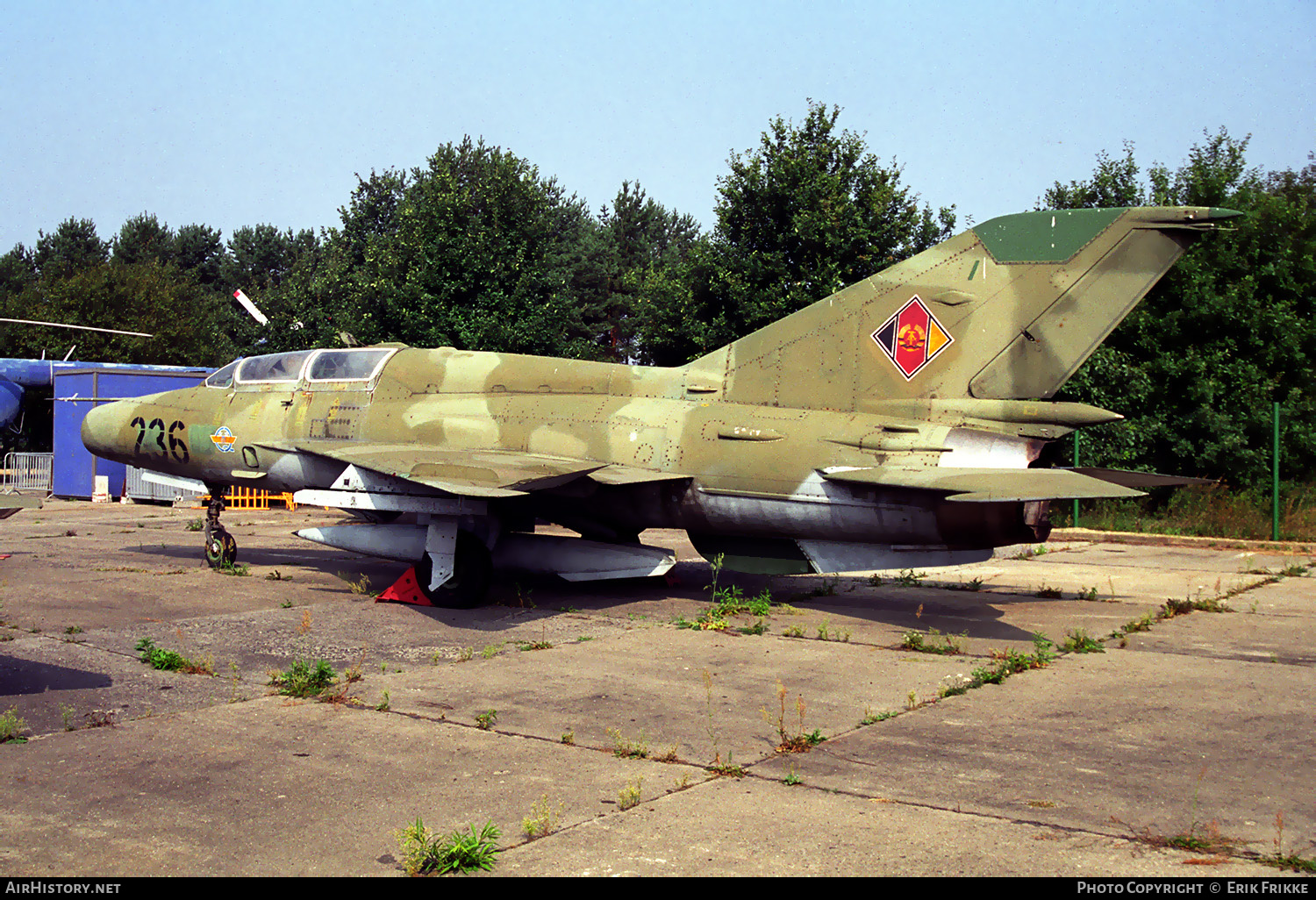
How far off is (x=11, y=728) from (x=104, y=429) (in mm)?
9900

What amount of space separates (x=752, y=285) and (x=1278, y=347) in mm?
12903

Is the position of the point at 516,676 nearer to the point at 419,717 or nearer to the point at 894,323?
the point at 419,717

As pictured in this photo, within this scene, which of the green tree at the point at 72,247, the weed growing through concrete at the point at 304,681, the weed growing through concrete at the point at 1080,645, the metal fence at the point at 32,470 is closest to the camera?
the weed growing through concrete at the point at 304,681

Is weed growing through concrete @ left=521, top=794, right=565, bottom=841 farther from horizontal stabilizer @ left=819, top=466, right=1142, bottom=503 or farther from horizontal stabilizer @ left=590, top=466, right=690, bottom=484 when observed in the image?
horizontal stabilizer @ left=590, top=466, right=690, bottom=484

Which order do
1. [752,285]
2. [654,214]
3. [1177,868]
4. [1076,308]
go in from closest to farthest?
[1177,868] → [1076,308] → [752,285] → [654,214]

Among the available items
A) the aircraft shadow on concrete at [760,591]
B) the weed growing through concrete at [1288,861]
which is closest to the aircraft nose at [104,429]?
the aircraft shadow on concrete at [760,591]

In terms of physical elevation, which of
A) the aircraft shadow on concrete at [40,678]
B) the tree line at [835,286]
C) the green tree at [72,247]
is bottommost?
the aircraft shadow on concrete at [40,678]

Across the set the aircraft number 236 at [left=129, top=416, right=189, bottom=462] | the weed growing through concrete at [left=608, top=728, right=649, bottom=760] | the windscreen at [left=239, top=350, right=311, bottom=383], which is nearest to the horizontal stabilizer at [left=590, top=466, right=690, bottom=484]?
the weed growing through concrete at [left=608, top=728, right=649, bottom=760]

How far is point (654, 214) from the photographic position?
71.1 metres

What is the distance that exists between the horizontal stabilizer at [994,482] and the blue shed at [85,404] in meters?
24.7

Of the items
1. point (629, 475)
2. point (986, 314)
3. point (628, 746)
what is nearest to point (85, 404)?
point (629, 475)

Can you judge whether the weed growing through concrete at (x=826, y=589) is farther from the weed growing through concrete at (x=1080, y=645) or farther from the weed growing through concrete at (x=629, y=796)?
the weed growing through concrete at (x=629, y=796)

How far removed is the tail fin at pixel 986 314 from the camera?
399 inches

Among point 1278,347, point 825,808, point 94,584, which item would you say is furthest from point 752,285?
point 825,808
